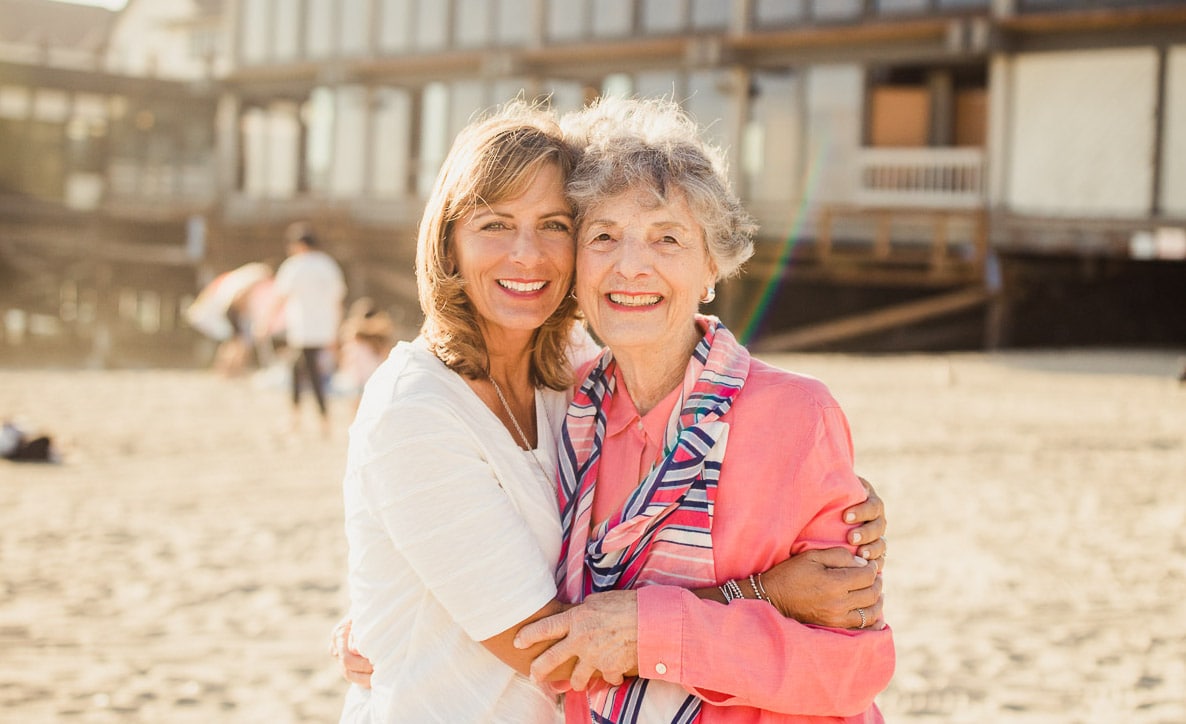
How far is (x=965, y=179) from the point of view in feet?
63.4

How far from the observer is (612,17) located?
22125 mm

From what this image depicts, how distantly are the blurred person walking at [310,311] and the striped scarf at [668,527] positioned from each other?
8.85 m

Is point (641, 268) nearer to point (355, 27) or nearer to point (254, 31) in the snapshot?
point (355, 27)

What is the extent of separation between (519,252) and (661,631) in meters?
0.81

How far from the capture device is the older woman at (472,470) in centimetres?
214

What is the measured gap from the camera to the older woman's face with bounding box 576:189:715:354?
2.33 metres

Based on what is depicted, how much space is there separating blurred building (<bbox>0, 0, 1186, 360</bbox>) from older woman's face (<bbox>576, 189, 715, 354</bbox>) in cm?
1652

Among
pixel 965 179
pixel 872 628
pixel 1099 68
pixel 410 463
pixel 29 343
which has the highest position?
pixel 1099 68

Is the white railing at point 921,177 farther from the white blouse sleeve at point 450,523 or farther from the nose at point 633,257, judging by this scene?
the white blouse sleeve at point 450,523

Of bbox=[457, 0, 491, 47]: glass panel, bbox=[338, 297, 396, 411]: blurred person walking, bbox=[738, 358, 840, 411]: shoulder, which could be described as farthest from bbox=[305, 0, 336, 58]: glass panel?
bbox=[738, 358, 840, 411]: shoulder

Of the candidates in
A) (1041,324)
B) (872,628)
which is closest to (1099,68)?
(1041,324)

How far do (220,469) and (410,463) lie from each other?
820cm

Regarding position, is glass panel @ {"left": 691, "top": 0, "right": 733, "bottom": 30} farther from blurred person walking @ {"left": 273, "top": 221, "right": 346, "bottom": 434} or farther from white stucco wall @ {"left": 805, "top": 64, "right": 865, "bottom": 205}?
blurred person walking @ {"left": 273, "top": 221, "right": 346, "bottom": 434}

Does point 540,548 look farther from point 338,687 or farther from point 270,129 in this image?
point 270,129
